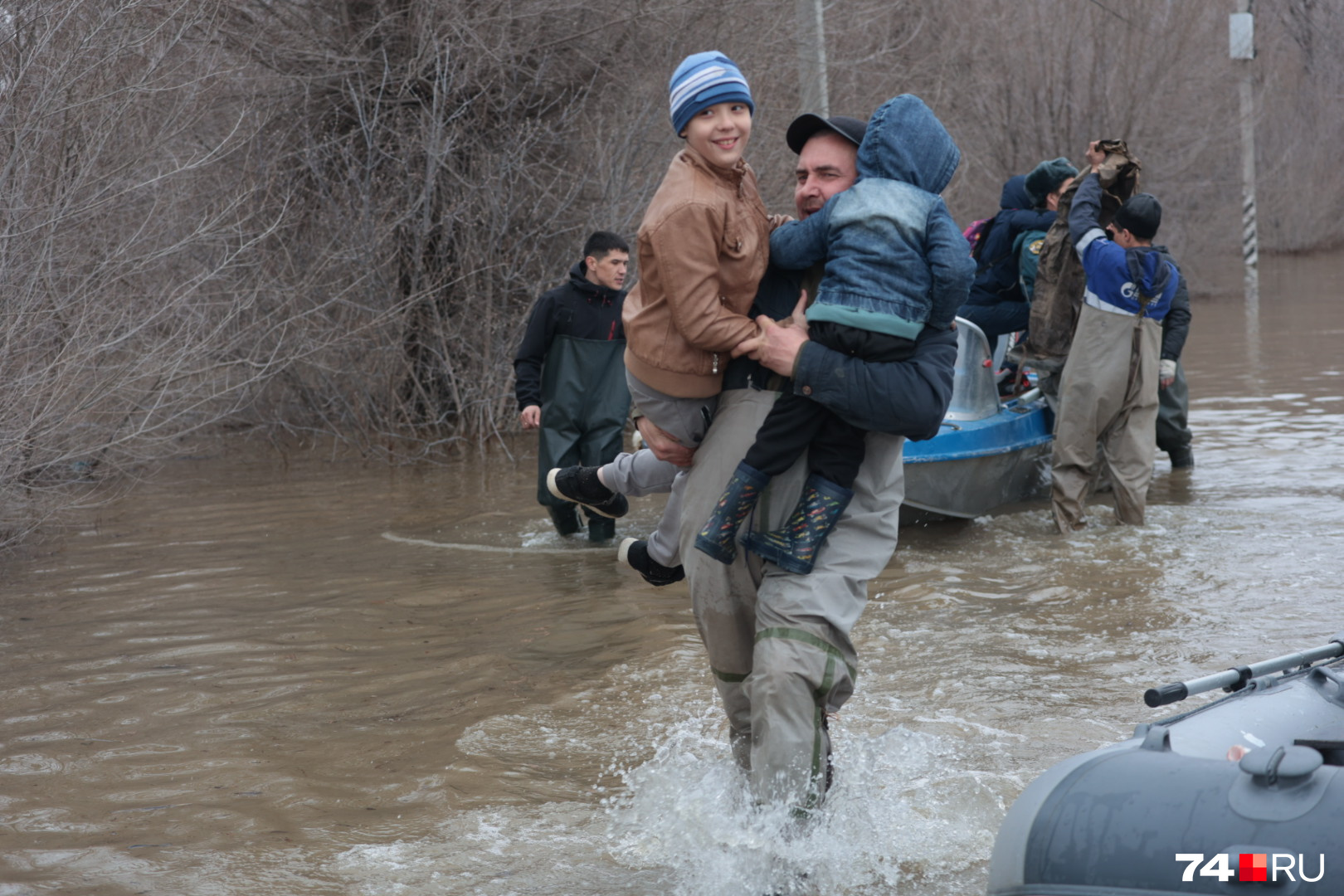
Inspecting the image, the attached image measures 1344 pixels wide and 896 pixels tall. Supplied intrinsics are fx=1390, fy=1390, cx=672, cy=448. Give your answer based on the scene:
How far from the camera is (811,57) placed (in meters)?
14.2

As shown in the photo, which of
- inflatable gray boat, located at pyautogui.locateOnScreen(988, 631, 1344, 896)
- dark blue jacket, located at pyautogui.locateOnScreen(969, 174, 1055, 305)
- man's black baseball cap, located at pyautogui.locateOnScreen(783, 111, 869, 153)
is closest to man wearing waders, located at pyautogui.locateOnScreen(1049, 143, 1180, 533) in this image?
dark blue jacket, located at pyautogui.locateOnScreen(969, 174, 1055, 305)

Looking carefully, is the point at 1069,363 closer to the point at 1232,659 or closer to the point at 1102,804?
the point at 1232,659

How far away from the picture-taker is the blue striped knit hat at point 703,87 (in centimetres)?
350

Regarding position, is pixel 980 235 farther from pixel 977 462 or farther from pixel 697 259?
pixel 697 259

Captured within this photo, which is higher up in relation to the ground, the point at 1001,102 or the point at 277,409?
the point at 1001,102

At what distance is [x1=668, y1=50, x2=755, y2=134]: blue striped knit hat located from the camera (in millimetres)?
3502

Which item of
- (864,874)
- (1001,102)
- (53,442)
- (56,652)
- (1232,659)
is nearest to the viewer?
(864,874)

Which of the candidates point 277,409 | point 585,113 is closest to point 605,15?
point 585,113

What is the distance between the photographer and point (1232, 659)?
5.79m

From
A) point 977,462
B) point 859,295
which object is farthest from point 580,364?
point 859,295

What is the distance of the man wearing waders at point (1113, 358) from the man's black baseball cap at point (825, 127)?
4.94m

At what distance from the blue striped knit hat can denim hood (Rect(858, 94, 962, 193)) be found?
1.04 feet

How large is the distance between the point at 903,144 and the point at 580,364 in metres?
5.16

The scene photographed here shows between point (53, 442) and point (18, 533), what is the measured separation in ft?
2.02
